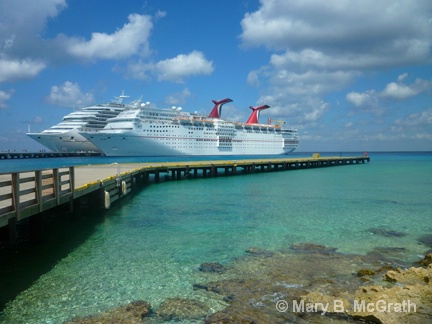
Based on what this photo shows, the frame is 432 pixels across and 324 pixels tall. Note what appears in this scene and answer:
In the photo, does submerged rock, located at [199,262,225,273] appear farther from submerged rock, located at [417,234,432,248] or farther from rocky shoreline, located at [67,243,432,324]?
submerged rock, located at [417,234,432,248]

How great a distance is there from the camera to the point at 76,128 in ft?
270

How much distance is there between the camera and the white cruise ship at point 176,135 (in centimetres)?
7394

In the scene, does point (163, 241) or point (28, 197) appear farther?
point (163, 241)

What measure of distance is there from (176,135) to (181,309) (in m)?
74.6

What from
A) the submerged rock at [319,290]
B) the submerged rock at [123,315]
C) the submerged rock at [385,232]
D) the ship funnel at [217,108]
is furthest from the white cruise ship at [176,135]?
the submerged rock at [123,315]

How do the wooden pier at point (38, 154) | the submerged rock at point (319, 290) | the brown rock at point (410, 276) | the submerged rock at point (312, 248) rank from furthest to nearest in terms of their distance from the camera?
the wooden pier at point (38, 154) < the submerged rock at point (312, 248) < the brown rock at point (410, 276) < the submerged rock at point (319, 290)

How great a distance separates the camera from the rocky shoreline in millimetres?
5645

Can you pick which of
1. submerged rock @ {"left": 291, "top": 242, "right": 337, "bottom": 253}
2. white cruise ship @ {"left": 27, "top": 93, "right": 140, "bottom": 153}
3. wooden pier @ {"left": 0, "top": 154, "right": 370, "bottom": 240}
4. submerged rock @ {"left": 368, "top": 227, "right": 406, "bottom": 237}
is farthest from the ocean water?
white cruise ship @ {"left": 27, "top": 93, "right": 140, "bottom": 153}

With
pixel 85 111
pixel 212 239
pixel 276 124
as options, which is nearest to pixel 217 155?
pixel 276 124

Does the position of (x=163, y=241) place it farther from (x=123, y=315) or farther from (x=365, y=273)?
(x=365, y=273)

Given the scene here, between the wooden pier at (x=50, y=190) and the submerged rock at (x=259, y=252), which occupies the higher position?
the wooden pier at (x=50, y=190)

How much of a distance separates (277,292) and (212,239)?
4.62 meters

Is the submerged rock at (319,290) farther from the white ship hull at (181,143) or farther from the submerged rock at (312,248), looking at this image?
the white ship hull at (181,143)

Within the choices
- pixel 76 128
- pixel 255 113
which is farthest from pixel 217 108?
pixel 76 128
